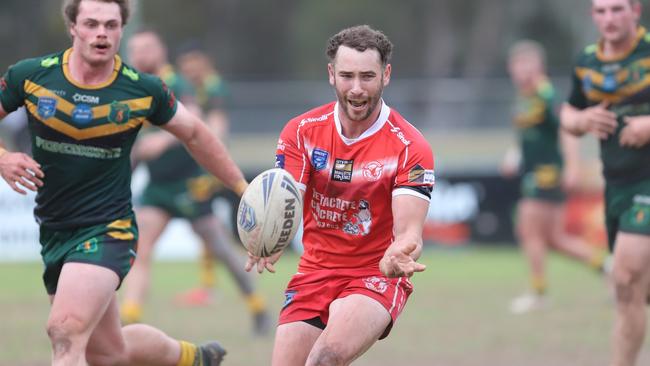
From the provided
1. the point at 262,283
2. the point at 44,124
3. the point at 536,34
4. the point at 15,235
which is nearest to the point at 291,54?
the point at 536,34

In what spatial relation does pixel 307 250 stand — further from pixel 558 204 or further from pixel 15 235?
pixel 15 235

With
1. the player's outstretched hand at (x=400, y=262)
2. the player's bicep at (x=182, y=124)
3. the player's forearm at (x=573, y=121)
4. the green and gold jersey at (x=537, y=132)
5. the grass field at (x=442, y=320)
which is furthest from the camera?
the green and gold jersey at (x=537, y=132)

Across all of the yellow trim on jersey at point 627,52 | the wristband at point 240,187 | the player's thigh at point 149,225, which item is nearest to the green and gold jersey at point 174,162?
the player's thigh at point 149,225

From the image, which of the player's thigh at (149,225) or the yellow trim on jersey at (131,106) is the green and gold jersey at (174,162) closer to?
the player's thigh at (149,225)

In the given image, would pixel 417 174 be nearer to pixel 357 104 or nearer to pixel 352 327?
pixel 357 104

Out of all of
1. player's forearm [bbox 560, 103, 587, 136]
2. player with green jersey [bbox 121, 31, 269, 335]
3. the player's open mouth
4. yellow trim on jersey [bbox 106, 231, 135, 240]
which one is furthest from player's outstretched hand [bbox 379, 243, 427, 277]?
player with green jersey [bbox 121, 31, 269, 335]

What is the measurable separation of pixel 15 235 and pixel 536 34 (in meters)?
22.1

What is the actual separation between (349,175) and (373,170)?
0.41 feet

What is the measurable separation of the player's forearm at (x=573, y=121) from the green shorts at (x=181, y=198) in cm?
390

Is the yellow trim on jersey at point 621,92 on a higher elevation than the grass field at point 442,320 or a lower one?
higher

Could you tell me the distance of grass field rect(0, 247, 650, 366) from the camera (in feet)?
30.5

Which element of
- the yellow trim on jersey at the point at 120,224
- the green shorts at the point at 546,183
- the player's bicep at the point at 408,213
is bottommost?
the green shorts at the point at 546,183

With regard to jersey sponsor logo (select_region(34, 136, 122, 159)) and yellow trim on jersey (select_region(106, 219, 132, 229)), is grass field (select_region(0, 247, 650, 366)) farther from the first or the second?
jersey sponsor logo (select_region(34, 136, 122, 159))

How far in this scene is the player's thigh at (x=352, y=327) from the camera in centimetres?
574
